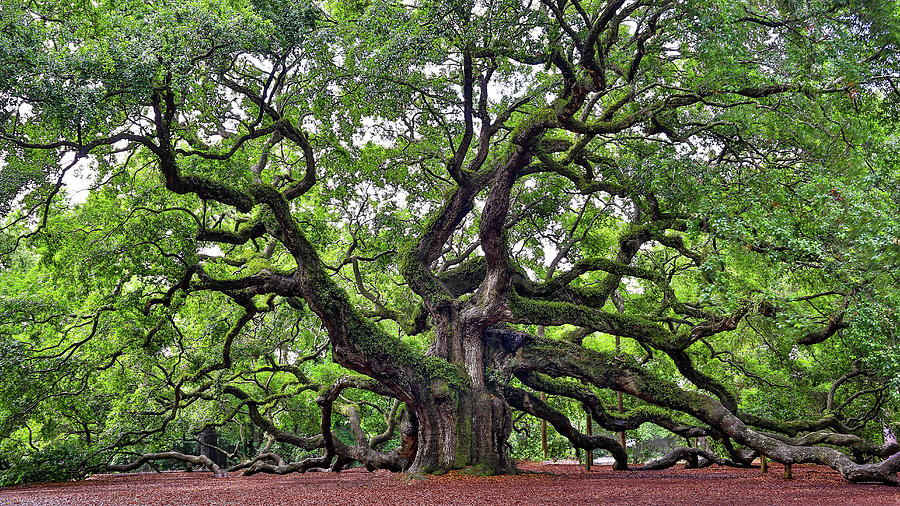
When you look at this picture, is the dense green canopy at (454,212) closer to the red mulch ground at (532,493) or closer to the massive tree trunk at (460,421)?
the massive tree trunk at (460,421)

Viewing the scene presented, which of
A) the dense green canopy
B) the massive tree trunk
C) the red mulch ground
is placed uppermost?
the dense green canopy

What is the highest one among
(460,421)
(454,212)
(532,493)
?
(454,212)

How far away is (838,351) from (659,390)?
5701 mm

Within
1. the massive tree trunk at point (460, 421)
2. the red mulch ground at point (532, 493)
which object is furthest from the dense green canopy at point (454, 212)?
the red mulch ground at point (532, 493)

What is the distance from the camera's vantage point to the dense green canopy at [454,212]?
6969 mm

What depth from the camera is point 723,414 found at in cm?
1004

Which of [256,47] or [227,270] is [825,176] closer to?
[256,47]

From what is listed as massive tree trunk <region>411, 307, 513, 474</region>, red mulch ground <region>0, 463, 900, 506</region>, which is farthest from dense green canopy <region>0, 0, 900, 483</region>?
red mulch ground <region>0, 463, 900, 506</region>

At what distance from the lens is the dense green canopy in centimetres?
697

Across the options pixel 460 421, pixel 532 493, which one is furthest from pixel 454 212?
pixel 532 493

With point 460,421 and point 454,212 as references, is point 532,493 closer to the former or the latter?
point 460,421

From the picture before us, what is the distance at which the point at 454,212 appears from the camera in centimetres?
1125

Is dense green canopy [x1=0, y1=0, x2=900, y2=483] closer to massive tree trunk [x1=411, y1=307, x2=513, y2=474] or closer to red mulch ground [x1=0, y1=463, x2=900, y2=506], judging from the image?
massive tree trunk [x1=411, y1=307, x2=513, y2=474]

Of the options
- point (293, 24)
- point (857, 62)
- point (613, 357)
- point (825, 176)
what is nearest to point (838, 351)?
point (613, 357)
